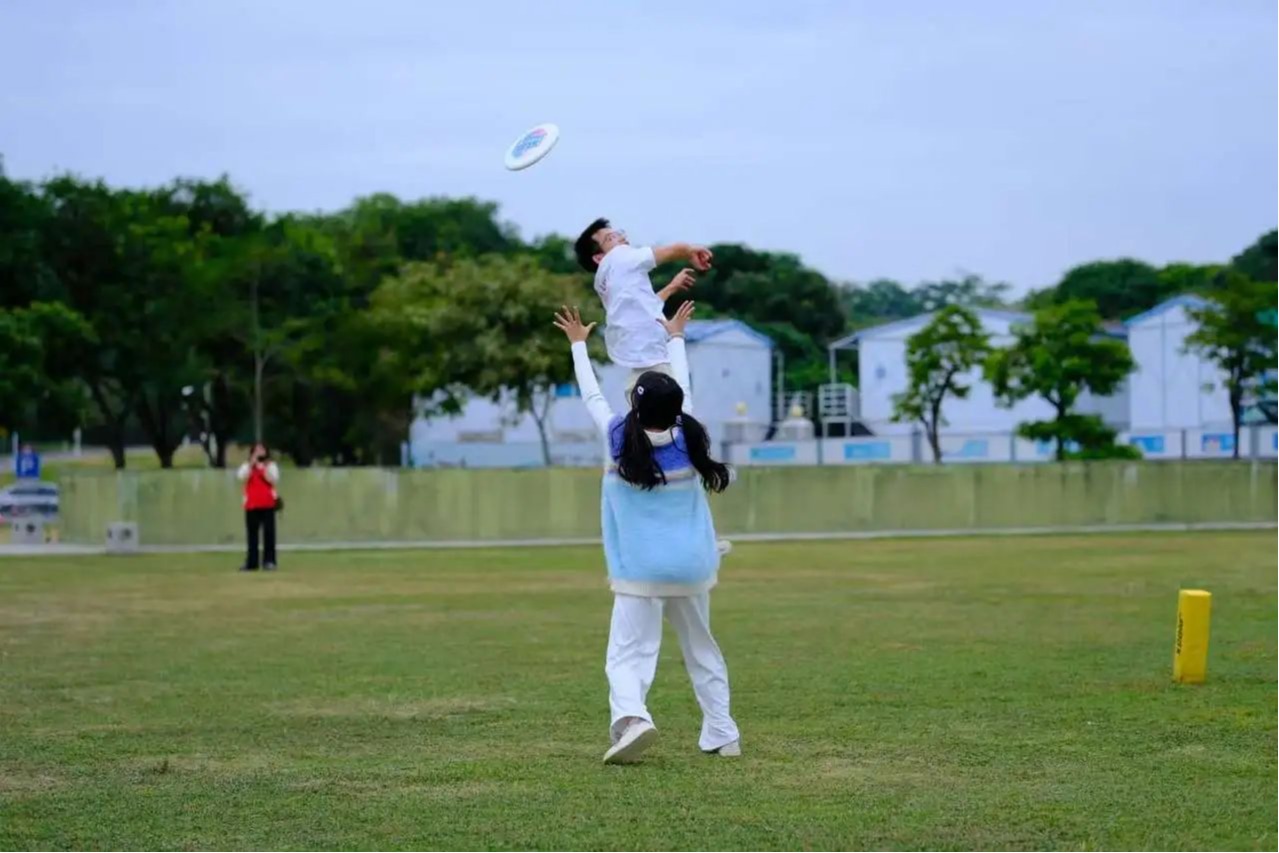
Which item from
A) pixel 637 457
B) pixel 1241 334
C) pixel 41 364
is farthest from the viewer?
pixel 1241 334

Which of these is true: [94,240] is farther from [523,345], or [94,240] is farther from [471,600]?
[471,600]

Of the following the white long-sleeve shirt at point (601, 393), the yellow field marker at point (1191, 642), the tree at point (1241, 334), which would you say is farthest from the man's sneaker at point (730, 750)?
the tree at point (1241, 334)

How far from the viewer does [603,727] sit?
10.7 metres

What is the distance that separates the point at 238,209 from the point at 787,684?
56.2 m

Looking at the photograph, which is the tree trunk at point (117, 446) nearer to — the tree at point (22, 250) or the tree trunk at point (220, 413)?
the tree trunk at point (220, 413)

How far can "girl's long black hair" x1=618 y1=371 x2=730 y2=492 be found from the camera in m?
9.14

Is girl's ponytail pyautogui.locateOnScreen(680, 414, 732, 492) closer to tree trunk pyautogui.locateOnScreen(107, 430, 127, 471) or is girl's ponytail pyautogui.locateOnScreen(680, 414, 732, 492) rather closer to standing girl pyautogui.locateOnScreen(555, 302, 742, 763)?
standing girl pyautogui.locateOnScreen(555, 302, 742, 763)

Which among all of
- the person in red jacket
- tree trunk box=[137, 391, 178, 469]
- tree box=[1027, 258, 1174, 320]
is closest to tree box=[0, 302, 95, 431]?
tree trunk box=[137, 391, 178, 469]

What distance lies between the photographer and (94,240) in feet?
186

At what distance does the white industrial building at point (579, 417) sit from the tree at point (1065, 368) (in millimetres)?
15663

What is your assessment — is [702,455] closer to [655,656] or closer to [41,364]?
[655,656]

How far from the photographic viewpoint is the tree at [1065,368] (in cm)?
5306

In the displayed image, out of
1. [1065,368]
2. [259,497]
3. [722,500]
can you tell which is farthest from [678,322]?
[1065,368]

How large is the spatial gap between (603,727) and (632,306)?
2.50m
